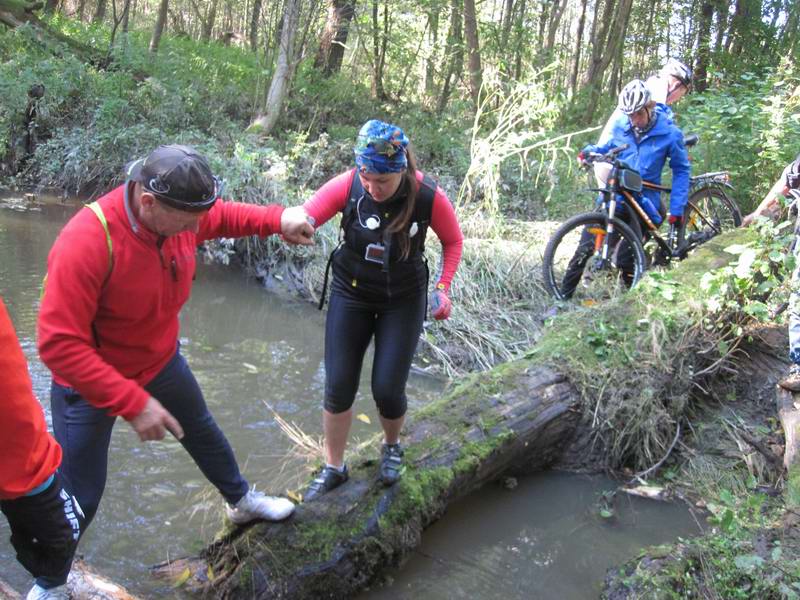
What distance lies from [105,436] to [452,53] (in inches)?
519

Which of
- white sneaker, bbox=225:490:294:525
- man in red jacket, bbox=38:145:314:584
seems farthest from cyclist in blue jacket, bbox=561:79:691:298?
white sneaker, bbox=225:490:294:525

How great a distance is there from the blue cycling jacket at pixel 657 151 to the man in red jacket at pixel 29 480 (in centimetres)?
525

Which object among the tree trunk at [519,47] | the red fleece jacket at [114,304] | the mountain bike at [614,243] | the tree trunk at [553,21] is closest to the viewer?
the red fleece jacket at [114,304]

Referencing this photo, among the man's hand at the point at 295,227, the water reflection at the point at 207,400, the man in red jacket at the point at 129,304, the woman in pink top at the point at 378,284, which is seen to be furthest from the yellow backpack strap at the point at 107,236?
the water reflection at the point at 207,400

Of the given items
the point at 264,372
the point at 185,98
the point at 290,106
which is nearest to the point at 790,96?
the point at 264,372

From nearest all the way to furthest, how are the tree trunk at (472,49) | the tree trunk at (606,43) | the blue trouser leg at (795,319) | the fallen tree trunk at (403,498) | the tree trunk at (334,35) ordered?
the fallen tree trunk at (403,498) < the blue trouser leg at (795,319) < the tree trunk at (472,49) < the tree trunk at (334,35) < the tree trunk at (606,43)

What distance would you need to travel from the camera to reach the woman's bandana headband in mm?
2992

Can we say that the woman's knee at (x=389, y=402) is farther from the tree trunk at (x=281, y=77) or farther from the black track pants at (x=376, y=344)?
the tree trunk at (x=281, y=77)

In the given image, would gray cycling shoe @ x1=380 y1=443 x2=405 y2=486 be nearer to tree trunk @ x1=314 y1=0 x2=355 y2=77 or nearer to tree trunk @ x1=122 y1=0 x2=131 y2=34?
tree trunk @ x1=314 y1=0 x2=355 y2=77

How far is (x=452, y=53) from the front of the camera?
14.3m

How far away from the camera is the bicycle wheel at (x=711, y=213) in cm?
777

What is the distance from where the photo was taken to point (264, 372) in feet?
19.9

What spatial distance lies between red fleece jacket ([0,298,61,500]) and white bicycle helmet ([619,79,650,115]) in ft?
17.4

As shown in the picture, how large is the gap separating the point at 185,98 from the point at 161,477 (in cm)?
968
